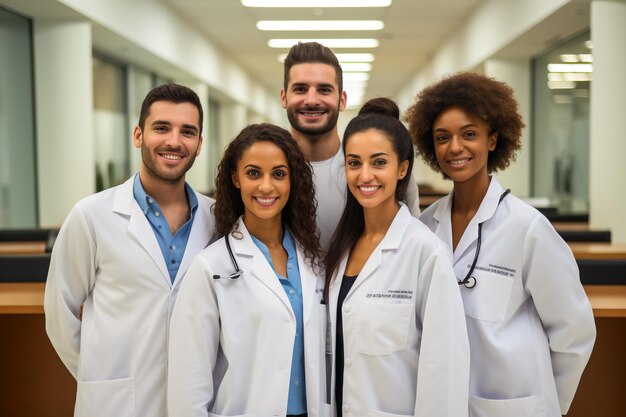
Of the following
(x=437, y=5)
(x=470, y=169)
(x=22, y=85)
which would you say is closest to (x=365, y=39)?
(x=437, y=5)

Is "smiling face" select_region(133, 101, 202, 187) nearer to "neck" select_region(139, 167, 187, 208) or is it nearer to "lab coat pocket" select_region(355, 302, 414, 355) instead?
"neck" select_region(139, 167, 187, 208)

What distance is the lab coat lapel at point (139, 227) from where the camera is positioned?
6.11 feet

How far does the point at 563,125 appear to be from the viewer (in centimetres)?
709

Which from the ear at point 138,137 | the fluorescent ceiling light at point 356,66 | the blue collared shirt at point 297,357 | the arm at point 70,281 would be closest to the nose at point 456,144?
the blue collared shirt at point 297,357

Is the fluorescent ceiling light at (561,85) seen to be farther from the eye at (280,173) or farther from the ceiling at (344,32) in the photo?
the eye at (280,173)

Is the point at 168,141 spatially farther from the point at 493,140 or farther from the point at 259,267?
the point at 493,140

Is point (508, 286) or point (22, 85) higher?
point (22, 85)

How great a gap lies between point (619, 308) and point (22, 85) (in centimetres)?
550

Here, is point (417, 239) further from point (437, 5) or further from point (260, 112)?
point (260, 112)

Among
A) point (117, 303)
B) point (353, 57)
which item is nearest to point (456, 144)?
point (117, 303)

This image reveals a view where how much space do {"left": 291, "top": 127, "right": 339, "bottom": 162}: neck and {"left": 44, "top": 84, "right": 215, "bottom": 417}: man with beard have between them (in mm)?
461

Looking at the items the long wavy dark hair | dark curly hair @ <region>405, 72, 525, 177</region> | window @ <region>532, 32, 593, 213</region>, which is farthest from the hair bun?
window @ <region>532, 32, 593, 213</region>

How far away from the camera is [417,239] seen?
1.75m

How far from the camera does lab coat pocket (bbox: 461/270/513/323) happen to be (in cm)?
177
